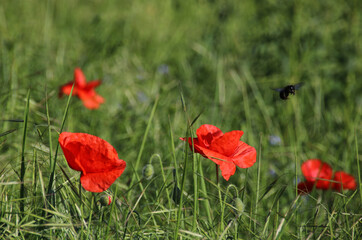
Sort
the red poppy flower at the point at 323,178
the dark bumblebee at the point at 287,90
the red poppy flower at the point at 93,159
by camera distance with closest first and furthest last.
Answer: the red poppy flower at the point at 93,159 < the dark bumblebee at the point at 287,90 < the red poppy flower at the point at 323,178

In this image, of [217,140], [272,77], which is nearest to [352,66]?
[272,77]

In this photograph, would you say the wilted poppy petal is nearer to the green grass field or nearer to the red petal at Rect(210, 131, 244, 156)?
the red petal at Rect(210, 131, 244, 156)

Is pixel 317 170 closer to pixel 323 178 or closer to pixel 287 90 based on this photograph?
pixel 323 178

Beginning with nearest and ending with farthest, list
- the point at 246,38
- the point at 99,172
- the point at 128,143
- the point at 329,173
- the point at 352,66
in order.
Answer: the point at 99,172 < the point at 329,173 < the point at 128,143 < the point at 352,66 < the point at 246,38

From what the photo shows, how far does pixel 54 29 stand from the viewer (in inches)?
122

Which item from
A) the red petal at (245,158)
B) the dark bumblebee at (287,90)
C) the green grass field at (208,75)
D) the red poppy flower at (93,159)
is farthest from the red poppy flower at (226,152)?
the green grass field at (208,75)

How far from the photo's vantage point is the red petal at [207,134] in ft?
3.43

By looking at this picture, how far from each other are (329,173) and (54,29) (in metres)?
2.26

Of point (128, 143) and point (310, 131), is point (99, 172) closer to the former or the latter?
point (128, 143)

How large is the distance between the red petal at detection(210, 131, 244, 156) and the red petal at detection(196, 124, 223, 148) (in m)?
0.03

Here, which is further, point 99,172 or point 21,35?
point 21,35

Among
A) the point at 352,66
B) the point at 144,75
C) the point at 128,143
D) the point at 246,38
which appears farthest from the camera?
the point at 246,38

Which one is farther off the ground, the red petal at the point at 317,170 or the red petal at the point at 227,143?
the red petal at the point at 227,143

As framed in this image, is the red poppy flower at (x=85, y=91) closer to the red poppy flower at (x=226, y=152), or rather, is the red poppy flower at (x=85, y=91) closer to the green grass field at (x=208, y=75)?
the green grass field at (x=208, y=75)
